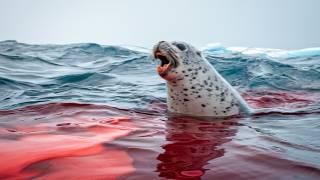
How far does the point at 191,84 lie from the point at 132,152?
183cm

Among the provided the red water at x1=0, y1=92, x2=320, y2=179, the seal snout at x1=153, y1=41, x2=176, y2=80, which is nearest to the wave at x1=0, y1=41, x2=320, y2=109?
the seal snout at x1=153, y1=41, x2=176, y2=80

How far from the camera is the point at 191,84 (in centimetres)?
347

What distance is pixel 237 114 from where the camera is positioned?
3584 millimetres

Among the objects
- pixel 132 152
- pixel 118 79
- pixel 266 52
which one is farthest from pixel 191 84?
pixel 266 52

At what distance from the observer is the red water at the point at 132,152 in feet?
4.67

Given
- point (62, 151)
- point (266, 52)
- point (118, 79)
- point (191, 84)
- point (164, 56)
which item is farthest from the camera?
point (266, 52)

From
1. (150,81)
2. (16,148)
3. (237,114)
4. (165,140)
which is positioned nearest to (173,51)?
(237,114)

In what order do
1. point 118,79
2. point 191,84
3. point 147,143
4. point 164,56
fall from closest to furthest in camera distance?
1. point 147,143
2. point 164,56
3. point 191,84
4. point 118,79

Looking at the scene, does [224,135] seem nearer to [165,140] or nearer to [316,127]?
[165,140]

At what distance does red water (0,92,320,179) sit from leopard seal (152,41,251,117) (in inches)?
28.7

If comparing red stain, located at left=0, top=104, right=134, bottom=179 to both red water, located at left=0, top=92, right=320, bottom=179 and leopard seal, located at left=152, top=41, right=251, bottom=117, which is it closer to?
red water, located at left=0, top=92, right=320, bottom=179

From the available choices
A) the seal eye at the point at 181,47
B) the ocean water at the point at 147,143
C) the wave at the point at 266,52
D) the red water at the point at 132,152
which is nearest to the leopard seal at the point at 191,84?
the seal eye at the point at 181,47

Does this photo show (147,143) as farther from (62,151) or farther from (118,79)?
(118,79)

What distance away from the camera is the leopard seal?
334cm
